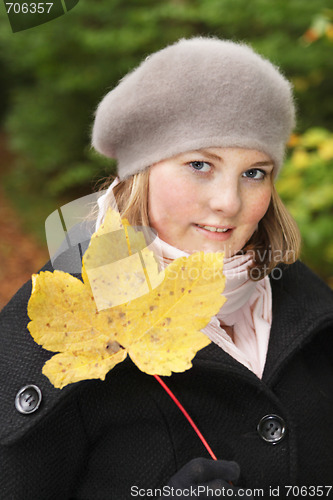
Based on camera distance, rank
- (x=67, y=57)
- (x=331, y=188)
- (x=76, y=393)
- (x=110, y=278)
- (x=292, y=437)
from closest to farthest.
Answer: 1. (x=110, y=278)
2. (x=76, y=393)
3. (x=292, y=437)
4. (x=331, y=188)
5. (x=67, y=57)

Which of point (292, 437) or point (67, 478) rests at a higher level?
point (67, 478)

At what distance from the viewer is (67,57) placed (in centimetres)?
438

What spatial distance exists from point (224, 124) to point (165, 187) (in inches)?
7.4

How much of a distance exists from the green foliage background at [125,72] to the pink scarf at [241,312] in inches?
58.0

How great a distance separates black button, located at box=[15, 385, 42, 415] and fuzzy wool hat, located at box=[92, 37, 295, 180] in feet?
1.76

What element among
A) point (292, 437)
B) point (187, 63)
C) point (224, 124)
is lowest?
point (292, 437)

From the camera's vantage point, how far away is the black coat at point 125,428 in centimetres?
98

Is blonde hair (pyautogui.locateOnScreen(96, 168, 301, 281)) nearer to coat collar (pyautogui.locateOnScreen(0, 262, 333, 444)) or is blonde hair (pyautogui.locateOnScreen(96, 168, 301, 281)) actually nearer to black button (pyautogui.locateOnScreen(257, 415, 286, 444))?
coat collar (pyautogui.locateOnScreen(0, 262, 333, 444))

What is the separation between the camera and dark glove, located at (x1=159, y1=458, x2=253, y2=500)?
929 millimetres

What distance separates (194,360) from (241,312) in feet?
1.14

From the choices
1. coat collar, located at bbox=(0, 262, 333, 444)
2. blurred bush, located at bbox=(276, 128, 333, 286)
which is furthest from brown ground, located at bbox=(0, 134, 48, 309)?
coat collar, located at bbox=(0, 262, 333, 444)

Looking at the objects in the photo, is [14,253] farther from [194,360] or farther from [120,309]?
[120,309]

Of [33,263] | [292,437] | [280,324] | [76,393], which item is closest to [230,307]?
[280,324]

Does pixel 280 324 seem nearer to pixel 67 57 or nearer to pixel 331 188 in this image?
pixel 331 188
